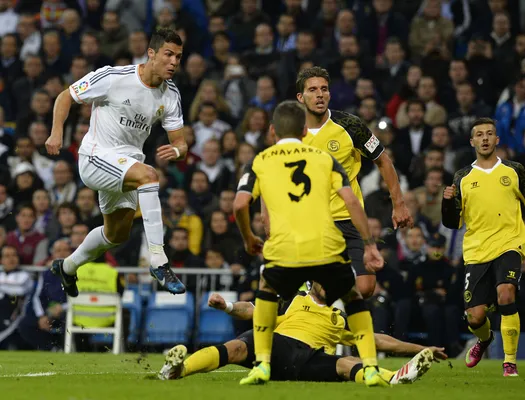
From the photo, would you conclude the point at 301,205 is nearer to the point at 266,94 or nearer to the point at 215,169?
the point at 215,169

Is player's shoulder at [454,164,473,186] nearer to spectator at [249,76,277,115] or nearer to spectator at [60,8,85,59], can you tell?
spectator at [249,76,277,115]

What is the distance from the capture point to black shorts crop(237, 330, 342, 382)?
29.3ft

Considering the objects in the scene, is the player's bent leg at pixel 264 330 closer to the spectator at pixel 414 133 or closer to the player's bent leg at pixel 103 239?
the player's bent leg at pixel 103 239

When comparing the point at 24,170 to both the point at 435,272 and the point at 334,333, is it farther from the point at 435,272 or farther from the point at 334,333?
the point at 334,333

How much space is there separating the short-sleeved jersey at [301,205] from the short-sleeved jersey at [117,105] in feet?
9.69

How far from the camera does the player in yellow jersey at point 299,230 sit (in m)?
8.20

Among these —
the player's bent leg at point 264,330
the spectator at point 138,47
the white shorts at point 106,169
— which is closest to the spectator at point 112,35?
the spectator at point 138,47

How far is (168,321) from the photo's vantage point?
635 inches

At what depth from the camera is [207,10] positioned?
70.9ft

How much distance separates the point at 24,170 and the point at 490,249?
370 inches

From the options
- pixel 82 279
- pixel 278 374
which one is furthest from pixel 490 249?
pixel 82 279

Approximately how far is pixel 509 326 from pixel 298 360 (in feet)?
10.6

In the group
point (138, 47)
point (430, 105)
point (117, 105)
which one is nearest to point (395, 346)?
point (117, 105)

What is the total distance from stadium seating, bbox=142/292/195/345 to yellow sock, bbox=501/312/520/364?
6.03m
